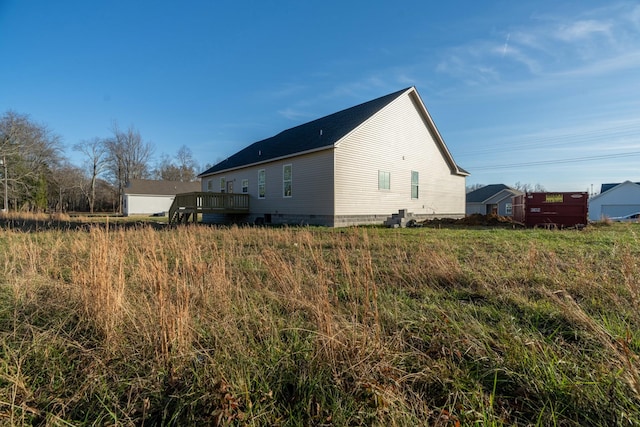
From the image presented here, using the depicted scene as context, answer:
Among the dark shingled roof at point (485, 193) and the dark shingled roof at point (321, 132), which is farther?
the dark shingled roof at point (485, 193)

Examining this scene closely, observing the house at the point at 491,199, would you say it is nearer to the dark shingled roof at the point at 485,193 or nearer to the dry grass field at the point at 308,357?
the dark shingled roof at the point at 485,193

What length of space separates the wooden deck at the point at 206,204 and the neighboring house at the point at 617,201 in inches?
1691

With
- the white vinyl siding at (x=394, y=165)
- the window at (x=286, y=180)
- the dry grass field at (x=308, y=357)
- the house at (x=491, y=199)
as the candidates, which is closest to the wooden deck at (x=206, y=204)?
the window at (x=286, y=180)

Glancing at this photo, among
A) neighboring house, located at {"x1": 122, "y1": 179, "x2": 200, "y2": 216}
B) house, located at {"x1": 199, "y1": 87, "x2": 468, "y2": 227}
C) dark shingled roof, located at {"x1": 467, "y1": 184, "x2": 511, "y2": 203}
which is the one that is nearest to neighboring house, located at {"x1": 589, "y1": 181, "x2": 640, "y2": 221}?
dark shingled roof, located at {"x1": 467, "y1": 184, "x2": 511, "y2": 203}

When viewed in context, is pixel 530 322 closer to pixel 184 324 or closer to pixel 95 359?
pixel 184 324

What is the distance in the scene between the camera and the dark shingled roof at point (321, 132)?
14742 millimetres

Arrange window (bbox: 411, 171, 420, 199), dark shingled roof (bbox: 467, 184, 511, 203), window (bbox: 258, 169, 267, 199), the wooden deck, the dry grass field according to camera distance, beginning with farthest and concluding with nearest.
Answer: dark shingled roof (bbox: 467, 184, 511, 203) → window (bbox: 258, 169, 267, 199) → window (bbox: 411, 171, 420, 199) → the wooden deck → the dry grass field

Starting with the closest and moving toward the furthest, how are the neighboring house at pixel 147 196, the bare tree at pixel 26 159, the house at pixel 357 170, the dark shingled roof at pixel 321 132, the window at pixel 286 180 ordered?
the house at pixel 357 170
the dark shingled roof at pixel 321 132
the window at pixel 286 180
the bare tree at pixel 26 159
the neighboring house at pixel 147 196

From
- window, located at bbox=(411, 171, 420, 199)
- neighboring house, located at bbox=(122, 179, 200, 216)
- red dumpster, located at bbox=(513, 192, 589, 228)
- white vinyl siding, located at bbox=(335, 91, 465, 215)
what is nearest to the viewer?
red dumpster, located at bbox=(513, 192, 589, 228)

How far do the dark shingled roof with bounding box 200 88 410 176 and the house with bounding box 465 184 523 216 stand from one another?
104ft

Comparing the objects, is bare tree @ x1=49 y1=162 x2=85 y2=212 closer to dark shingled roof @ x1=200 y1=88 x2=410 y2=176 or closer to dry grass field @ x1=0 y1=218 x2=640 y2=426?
dark shingled roof @ x1=200 y1=88 x2=410 y2=176

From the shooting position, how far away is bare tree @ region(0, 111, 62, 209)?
100 ft

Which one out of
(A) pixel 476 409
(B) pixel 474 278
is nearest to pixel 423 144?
(B) pixel 474 278

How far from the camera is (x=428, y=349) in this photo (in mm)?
2277
